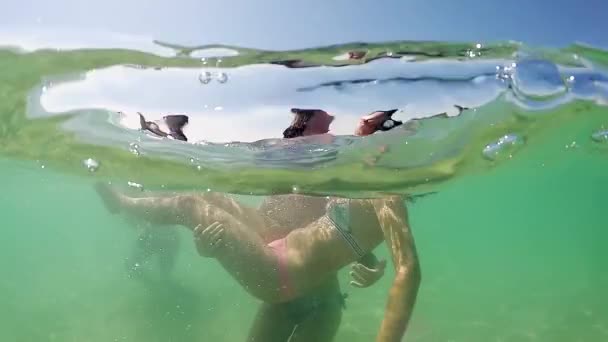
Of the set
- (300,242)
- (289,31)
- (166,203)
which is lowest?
(300,242)

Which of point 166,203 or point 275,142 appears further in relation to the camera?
point 166,203

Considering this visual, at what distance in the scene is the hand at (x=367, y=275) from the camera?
719 cm

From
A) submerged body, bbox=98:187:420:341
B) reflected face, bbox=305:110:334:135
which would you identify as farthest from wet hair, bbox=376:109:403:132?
submerged body, bbox=98:187:420:341

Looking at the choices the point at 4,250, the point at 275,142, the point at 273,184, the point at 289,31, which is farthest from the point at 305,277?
the point at 4,250

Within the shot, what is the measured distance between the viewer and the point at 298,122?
8.01 meters

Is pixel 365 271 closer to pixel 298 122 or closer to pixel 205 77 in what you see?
pixel 298 122

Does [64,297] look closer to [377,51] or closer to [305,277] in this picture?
[305,277]

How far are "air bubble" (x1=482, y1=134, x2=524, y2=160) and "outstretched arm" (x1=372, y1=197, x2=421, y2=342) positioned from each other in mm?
4048

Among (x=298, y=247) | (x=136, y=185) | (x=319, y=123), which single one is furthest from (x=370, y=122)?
(x=136, y=185)

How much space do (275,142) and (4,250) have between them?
80.4m

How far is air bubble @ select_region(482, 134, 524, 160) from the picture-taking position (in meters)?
10.5

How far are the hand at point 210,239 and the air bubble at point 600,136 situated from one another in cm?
1013

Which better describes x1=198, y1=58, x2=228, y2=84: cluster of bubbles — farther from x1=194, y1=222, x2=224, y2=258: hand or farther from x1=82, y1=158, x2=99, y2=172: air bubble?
x1=82, y1=158, x2=99, y2=172: air bubble

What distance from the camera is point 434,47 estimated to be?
660cm
